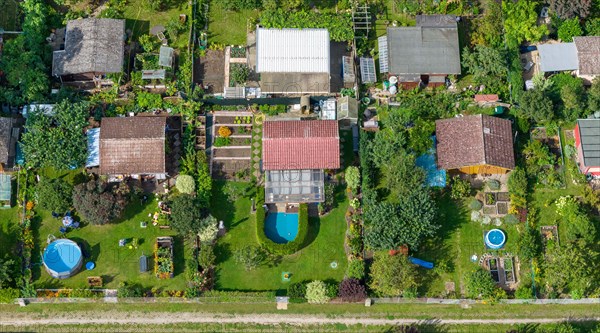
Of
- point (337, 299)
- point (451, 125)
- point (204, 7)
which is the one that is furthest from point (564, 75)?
point (204, 7)

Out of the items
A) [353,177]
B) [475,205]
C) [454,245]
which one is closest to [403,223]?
[454,245]

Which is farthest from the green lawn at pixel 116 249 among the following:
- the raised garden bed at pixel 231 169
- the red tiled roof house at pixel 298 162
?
the red tiled roof house at pixel 298 162

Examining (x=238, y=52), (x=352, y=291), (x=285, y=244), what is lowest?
(x=352, y=291)

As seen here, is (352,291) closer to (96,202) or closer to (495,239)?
(495,239)

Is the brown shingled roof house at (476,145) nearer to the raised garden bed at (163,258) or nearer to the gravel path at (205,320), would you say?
the gravel path at (205,320)

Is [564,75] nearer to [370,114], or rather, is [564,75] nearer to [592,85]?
[592,85]

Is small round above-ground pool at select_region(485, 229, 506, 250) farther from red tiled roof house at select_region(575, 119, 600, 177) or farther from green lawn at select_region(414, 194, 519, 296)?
red tiled roof house at select_region(575, 119, 600, 177)

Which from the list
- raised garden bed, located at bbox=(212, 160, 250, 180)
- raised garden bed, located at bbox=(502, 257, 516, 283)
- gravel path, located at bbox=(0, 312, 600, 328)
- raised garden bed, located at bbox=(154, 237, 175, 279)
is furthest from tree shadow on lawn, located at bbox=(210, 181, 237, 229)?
raised garden bed, located at bbox=(502, 257, 516, 283)
